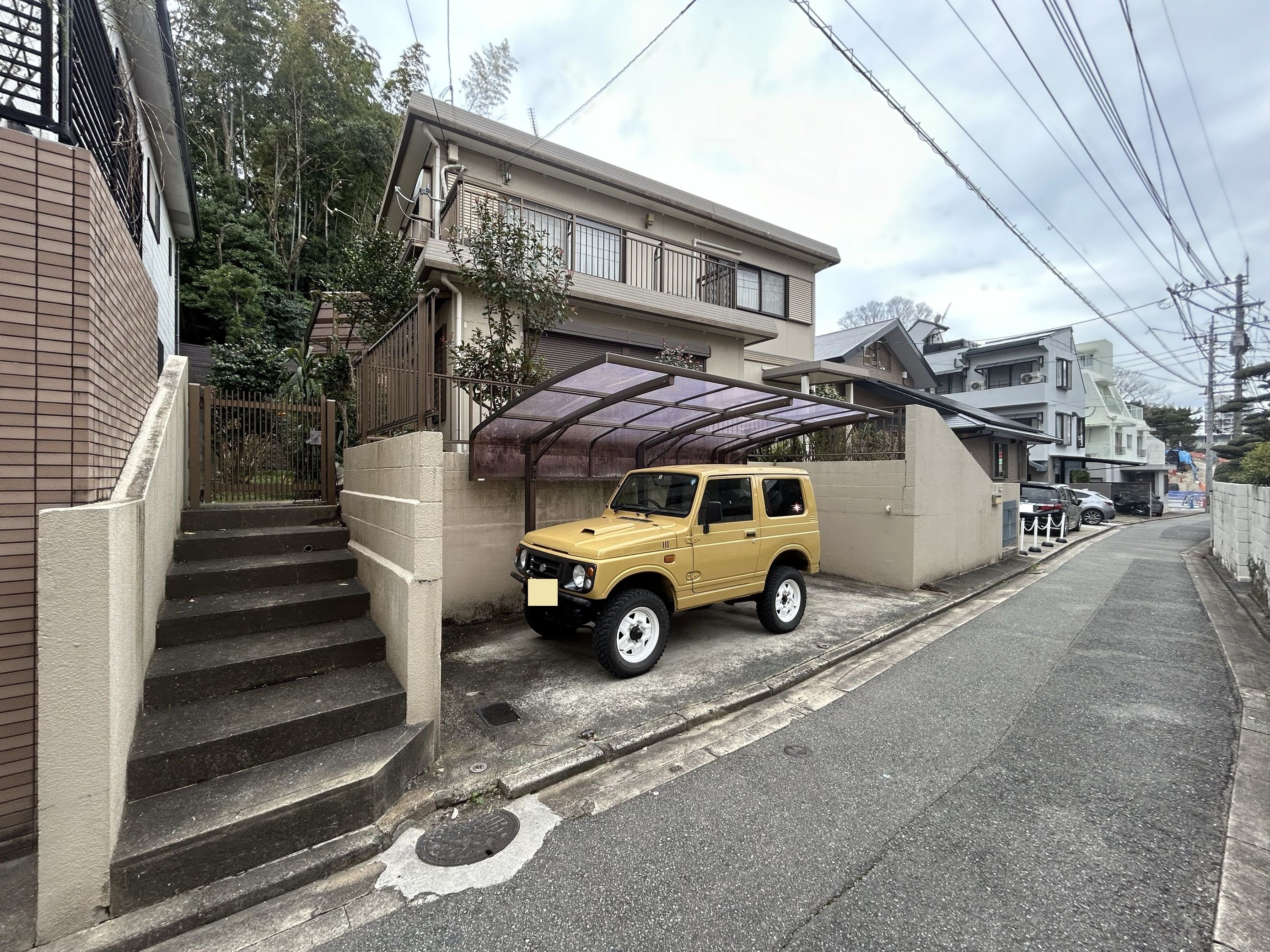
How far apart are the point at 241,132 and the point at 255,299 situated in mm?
7130

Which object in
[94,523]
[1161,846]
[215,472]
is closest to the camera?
[94,523]

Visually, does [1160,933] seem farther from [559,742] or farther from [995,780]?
[559,742]

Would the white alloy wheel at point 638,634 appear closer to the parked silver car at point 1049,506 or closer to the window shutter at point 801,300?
the window shutter at point 801,300

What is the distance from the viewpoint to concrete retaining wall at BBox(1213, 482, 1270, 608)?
7027 millimetres

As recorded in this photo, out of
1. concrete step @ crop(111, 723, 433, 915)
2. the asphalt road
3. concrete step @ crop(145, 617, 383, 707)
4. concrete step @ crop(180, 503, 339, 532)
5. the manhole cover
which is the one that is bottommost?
the manhole cover

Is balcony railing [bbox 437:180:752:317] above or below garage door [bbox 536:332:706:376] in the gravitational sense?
above

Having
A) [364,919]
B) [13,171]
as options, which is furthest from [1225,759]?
[13,171]

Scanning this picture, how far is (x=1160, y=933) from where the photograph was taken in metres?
2.10

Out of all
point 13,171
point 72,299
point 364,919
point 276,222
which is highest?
point 276,222

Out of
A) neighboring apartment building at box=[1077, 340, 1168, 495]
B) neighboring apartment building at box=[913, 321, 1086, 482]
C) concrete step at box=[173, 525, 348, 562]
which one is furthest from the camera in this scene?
neighboring apartment building at box=[1077, 340, 1168, 495]

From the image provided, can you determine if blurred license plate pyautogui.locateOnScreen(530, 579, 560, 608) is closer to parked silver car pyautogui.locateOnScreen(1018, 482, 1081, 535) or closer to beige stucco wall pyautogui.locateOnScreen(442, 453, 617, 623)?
beige stucco wall pyautogui.locateOnScreen(442, 453, 617, 623)

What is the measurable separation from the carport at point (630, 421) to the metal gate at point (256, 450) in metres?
1.56

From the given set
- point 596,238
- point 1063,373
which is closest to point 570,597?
point 596,238

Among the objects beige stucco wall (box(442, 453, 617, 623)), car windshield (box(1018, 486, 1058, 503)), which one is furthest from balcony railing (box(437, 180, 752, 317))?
car windshield (box(1018, 486, 1058, 503))
